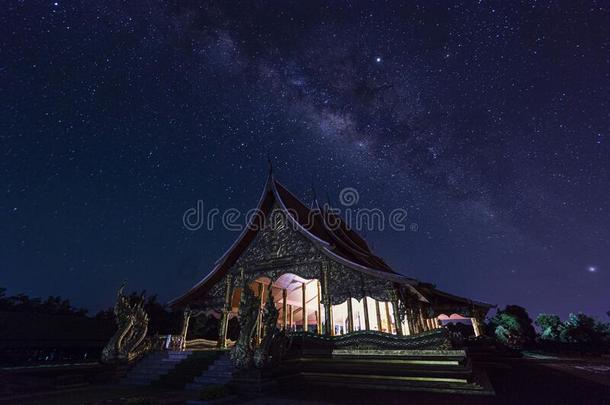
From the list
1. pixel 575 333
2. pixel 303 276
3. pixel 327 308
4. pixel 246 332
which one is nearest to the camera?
pixel 246 332

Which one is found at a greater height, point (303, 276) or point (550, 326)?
point (303, 276)

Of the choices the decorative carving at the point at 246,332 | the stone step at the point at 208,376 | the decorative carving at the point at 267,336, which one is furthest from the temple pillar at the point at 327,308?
the stone step at the point at 208,376

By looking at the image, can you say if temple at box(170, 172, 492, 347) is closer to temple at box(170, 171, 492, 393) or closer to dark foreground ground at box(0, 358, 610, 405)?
temple at box(170, 171, 492, 393)

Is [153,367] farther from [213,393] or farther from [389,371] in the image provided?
[389,371]

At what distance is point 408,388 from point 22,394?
33.9 feet

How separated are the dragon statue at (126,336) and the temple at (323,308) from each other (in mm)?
2714

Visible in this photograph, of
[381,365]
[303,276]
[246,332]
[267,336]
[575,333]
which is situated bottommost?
[575,333]

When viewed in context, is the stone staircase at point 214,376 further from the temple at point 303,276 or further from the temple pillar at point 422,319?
the temple pillar at point 422,319

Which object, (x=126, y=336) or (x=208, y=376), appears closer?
(x=208, y=376)

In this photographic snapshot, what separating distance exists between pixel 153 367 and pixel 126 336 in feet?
5.45

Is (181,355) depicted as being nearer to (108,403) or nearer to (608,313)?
(108,403)

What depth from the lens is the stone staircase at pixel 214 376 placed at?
341 inches

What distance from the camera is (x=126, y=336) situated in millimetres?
11195

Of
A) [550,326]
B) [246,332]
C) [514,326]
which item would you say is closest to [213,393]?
[246,332]
